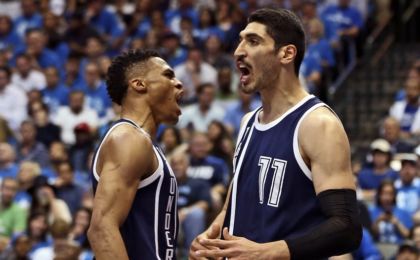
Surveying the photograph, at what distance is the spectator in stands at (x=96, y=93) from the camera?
13844mm

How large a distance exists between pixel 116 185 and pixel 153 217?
326 mm

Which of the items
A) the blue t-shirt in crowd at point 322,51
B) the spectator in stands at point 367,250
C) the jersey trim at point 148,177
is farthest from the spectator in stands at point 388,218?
the jersey trim at point 148,177

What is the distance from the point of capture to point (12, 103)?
553 inches

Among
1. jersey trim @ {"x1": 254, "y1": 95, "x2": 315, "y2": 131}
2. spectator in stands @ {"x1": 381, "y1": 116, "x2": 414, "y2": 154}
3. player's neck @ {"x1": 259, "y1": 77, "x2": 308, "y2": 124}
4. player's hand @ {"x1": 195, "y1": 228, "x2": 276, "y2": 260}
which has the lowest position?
player's hand @ {"x1": 195, "y1": 228, "x2": 276, "y2": 260}

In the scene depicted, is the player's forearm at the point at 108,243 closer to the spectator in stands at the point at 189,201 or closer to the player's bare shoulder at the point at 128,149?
the player's bare shoulder at the point at 128,149

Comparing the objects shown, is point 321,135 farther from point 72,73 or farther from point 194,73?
point 72,73

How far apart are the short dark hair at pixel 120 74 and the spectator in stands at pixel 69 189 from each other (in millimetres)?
5828

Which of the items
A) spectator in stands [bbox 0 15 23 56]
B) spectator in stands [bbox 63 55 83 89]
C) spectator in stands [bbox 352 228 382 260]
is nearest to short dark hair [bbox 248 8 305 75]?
spectator in stands [bbox 352 228 382 260]

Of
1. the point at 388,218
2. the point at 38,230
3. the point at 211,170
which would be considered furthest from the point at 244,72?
the point at 211,170

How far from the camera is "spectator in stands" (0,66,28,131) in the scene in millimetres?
14031

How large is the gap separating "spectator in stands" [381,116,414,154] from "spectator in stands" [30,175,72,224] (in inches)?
147

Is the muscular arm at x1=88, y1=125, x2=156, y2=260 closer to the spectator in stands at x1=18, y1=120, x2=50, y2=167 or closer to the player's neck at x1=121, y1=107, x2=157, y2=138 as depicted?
the player's neck at x1=121, y1=107, x2=157, y2=138

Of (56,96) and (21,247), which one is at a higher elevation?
(56,96)

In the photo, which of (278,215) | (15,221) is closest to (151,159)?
(278,215)
